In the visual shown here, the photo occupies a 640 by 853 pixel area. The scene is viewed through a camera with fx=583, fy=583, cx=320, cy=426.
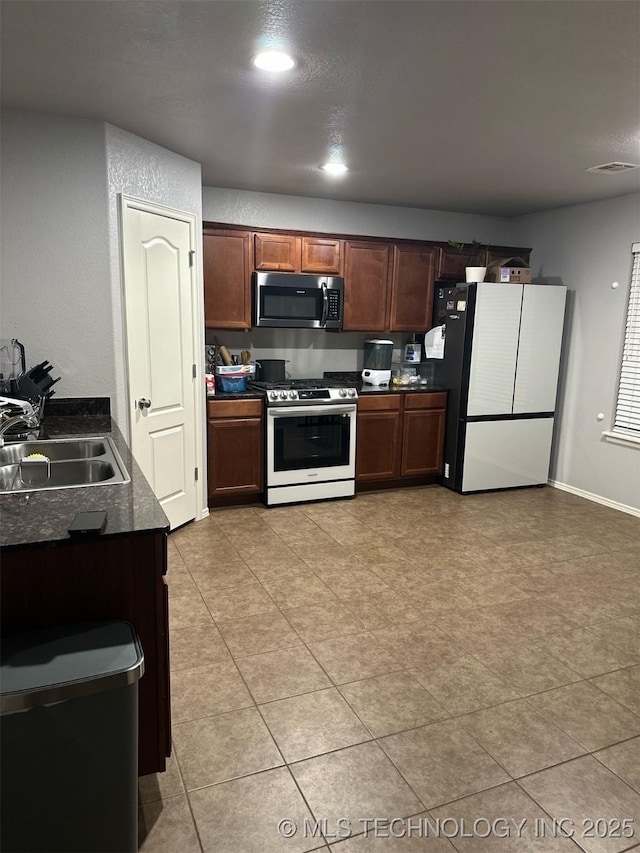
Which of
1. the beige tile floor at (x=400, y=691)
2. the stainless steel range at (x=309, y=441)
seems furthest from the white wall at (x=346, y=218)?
the beige tile floor at (x=400, y=691)

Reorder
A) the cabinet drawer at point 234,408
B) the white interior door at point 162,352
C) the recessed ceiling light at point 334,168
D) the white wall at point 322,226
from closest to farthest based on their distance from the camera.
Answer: the white interior door at point 162,352 < the recessed ceiling light at point 334,168 < the cabinet drawer at point 234,408 < the white wall at point 322,226

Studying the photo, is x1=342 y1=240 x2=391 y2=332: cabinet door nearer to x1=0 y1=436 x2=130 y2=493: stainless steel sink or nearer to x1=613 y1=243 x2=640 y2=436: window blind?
x1=613 y1=243 x2=640 y2=436: window blind

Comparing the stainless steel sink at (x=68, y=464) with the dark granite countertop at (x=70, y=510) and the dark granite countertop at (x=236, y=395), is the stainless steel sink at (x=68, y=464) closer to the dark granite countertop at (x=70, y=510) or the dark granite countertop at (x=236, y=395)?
the dark granite countertop at (x=70, y=510)

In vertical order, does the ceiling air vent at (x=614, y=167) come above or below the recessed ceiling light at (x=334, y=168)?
below

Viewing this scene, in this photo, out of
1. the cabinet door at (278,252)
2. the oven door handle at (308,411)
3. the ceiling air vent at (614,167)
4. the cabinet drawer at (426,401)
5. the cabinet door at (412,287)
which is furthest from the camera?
the cabinet door at (412,287)

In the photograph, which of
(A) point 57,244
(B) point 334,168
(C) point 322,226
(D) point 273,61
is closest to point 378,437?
(C) point 322,226

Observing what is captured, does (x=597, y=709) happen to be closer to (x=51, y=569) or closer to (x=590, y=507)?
(x=51, y=569)

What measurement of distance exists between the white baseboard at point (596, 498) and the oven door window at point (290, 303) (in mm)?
2648

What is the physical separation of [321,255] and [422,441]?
1.81 metres

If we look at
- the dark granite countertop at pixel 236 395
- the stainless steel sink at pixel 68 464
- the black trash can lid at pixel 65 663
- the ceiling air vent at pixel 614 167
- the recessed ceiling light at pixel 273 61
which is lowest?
the black trash can lid at pixel 65 663

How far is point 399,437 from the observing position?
16.5 ft

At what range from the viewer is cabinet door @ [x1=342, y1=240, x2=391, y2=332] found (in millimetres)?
4949

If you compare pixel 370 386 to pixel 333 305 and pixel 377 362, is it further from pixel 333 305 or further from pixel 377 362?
pixel 333 305

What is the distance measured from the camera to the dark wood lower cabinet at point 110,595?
1.55 m
